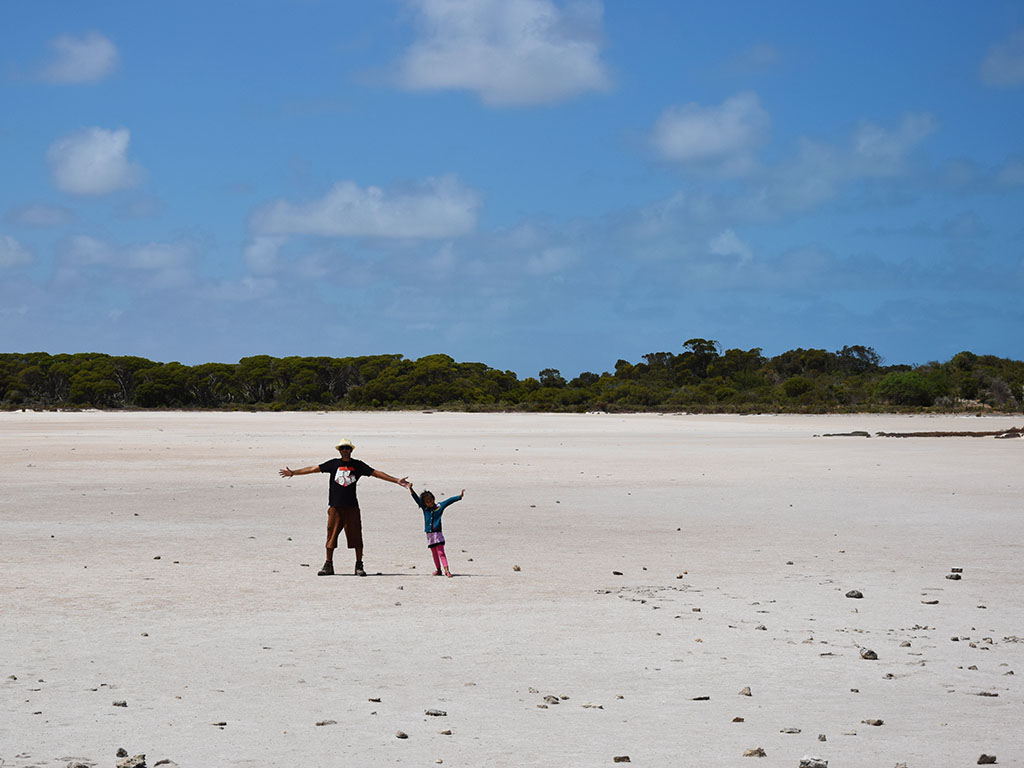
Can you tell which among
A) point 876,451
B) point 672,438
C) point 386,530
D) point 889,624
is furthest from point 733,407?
point 889,624

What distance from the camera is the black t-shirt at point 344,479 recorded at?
13750 mm

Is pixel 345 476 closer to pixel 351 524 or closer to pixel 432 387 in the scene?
pixel 351 524

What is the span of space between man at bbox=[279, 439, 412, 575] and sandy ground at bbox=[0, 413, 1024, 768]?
0.33 metres

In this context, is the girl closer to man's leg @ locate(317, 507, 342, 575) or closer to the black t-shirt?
the black t-shirt

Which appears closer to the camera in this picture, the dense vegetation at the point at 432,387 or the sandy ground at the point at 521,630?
the sandy ground at the point at 521,630

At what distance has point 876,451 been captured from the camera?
130 ft

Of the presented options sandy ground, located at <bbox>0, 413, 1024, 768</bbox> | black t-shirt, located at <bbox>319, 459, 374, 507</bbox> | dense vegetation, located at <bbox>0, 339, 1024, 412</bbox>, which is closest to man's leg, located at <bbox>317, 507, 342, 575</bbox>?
black t-shirt, located at <bbox>319, 459, 374, 507</bbox>

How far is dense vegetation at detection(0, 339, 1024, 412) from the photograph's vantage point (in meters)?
100

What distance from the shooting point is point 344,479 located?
45.2 ft

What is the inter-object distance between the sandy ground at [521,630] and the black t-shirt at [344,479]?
80cm

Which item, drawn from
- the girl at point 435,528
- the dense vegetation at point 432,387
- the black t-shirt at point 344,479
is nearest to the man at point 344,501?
the black t-shirt at point 344,479

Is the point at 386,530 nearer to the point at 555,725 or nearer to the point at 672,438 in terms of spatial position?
the point at 555,725

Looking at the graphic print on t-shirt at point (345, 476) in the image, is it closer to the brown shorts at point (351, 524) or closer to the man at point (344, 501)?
the man at point (344, 501)

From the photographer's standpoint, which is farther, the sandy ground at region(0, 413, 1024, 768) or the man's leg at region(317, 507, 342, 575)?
the man's leg at region(317, 507, 342, 575)
